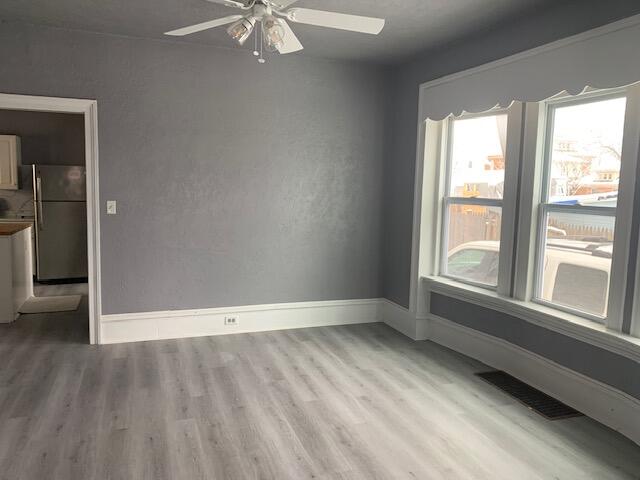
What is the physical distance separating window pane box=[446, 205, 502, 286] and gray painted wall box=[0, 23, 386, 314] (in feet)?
3.10

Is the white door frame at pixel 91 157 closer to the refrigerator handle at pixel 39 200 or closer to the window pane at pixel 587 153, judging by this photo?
the refrigerator handle at pixel 39 200

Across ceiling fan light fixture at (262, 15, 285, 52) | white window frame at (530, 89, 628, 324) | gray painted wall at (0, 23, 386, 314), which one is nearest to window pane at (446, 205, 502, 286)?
white window frame at (530, 89, 628, 324)

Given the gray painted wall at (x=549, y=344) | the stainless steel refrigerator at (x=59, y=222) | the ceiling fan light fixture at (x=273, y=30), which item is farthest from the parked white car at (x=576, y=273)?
the stainless steel refrigerator at (x=59, y=222)

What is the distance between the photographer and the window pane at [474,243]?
400 cm

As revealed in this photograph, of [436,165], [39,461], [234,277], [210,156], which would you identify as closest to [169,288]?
[234,277]

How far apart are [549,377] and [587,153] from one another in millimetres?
1523

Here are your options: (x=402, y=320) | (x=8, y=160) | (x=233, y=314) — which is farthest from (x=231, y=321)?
(x=8, y=160)

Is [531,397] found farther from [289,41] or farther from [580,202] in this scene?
[289,41]

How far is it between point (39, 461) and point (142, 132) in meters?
2.71

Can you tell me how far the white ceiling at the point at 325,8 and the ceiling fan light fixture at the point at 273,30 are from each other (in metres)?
0.91

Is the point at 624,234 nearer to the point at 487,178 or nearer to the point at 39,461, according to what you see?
the point at 487,178

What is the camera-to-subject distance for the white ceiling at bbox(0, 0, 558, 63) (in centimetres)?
328

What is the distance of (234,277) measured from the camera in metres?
4.73

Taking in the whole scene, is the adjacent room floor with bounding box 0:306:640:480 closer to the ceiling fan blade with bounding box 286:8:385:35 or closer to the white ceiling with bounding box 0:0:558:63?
the ceiling fan blade with bounding box 286:8:385:35
